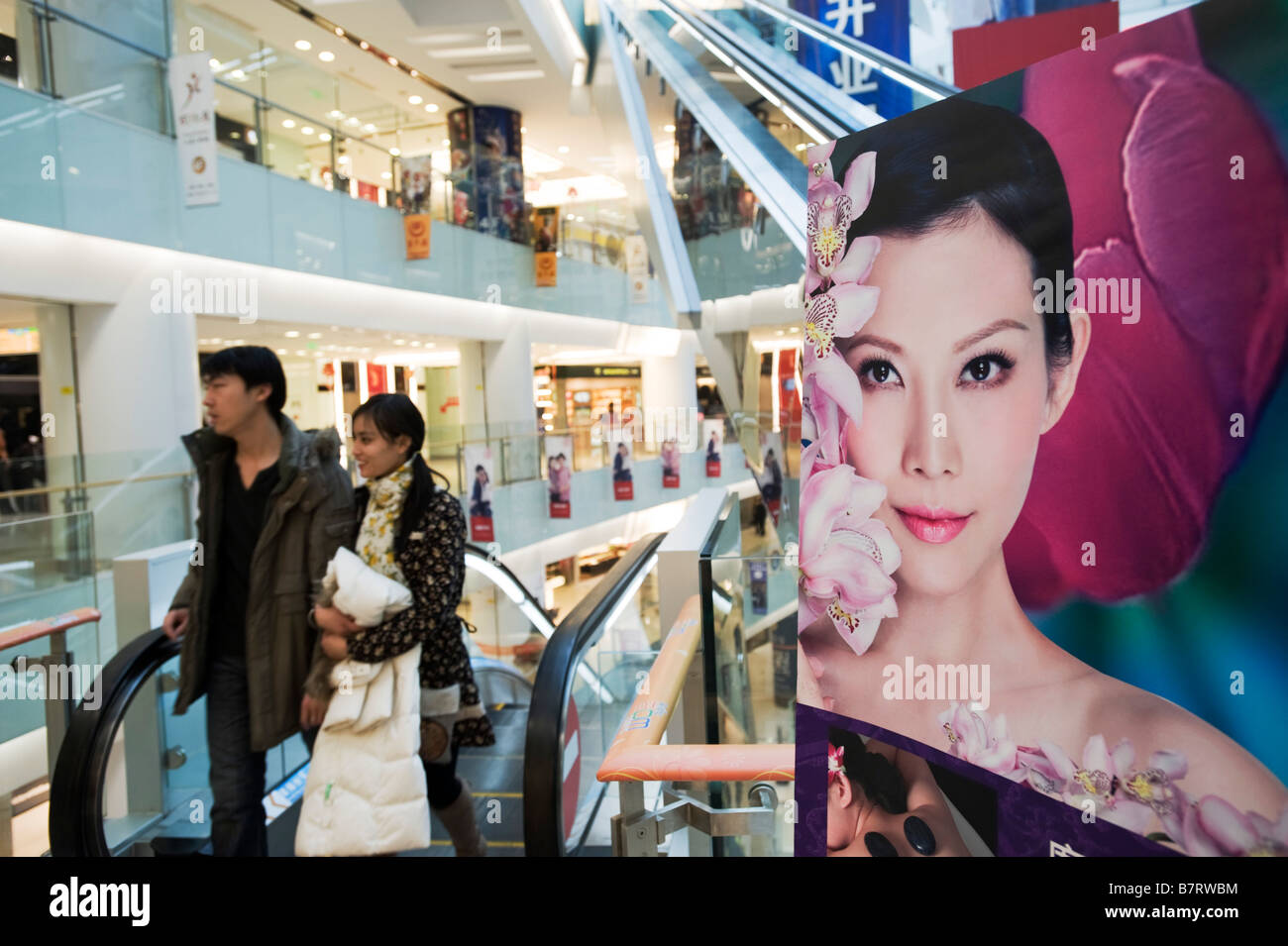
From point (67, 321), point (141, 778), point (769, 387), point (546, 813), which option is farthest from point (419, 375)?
point (546, 813)

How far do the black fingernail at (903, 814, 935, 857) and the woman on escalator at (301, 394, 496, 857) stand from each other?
1.27 m

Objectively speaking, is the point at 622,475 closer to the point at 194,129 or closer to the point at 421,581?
the point at 194,129

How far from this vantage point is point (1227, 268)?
0.97 m

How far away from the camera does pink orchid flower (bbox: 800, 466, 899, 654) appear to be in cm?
138

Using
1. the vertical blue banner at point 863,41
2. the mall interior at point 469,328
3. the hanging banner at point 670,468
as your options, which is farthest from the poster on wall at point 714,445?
the vertical blue banner at point 863,41

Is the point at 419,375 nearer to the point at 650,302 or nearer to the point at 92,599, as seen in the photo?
the point at 650,302

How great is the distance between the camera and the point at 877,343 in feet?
4.57

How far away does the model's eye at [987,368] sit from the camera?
1218 millimetres

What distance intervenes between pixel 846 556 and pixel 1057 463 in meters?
0.38

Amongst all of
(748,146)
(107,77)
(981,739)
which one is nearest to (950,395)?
(981,739)

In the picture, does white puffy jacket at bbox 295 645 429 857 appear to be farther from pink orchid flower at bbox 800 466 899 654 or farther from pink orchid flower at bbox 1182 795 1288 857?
pink orchid flower at bbox 1182 795 1288 857

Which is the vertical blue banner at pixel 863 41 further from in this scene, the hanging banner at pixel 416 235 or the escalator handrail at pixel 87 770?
the hanging banner at pixel 416 235

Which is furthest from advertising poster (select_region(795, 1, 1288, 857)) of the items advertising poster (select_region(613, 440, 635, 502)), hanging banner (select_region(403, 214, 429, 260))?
advertising poster (select_region(613, 440, 635, 502))

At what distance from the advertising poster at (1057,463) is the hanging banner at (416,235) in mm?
12551
